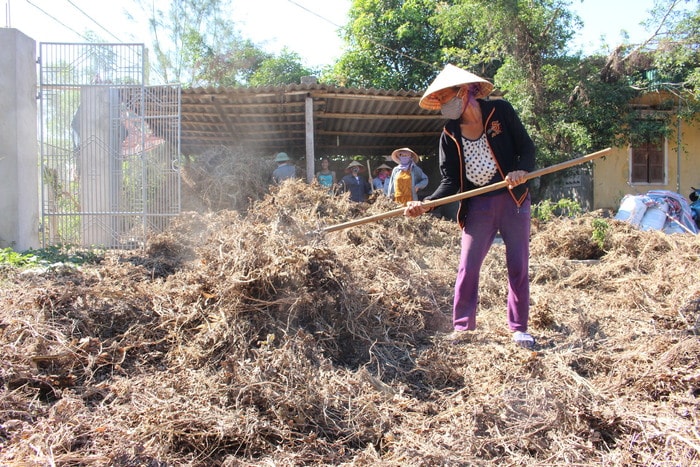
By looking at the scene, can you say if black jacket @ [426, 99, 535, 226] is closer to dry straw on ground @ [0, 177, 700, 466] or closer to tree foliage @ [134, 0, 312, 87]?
dry straw on ground @ [0, 177, 700, 466]

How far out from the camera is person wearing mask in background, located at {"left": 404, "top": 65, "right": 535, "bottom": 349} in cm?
335

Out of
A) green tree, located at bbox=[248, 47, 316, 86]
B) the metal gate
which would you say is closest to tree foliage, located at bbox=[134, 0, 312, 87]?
green tree, located at bbox=[248, 47, 316, 86]

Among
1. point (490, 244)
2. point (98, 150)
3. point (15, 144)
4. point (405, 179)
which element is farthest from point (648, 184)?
point (15, 144)

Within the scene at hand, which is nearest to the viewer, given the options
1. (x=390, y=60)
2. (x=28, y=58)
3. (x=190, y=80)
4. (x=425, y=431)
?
(x=425, y=431)

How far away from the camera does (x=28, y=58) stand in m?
7.07

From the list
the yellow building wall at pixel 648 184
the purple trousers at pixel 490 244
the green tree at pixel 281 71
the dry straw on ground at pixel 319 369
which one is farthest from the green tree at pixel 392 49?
the purple trousers at pixel 490 244

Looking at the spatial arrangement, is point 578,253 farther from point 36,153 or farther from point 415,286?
point 36,153

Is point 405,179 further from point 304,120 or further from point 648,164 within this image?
point 648,164

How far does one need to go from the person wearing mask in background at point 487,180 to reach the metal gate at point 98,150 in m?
5.16

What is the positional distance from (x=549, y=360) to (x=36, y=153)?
283 inches

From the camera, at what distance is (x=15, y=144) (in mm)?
6762

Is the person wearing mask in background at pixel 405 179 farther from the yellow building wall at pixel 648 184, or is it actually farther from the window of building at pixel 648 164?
the window of building at pixel 648 164

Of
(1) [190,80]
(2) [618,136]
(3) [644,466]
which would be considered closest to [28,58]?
(3) [644,466]

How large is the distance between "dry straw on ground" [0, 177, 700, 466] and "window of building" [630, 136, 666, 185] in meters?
9.42
